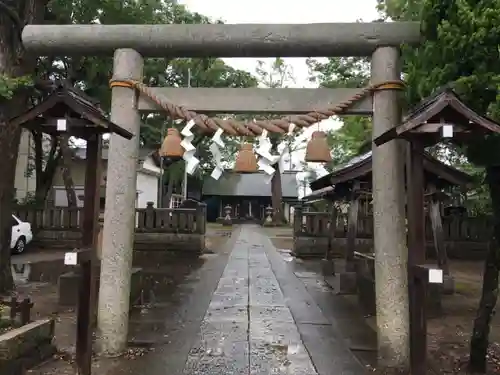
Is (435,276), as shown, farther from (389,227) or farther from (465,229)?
(465,229)

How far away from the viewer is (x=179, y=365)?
5.49 metres

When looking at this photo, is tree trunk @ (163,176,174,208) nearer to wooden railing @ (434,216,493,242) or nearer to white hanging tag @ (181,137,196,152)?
wooden railing @ (434,216,493,242)

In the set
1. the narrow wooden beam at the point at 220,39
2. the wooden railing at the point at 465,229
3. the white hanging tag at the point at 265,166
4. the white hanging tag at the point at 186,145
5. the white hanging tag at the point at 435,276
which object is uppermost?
the narrow wooden beam at the point at 220,39

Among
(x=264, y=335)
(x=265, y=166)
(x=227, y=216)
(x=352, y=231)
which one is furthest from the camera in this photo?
(x=227, y=216)

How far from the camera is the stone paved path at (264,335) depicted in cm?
556

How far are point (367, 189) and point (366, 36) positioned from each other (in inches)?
255

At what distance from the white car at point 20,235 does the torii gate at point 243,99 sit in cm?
1206

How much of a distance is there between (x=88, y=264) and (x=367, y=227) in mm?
13931

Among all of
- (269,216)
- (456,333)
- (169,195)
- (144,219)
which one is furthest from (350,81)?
(269,216)

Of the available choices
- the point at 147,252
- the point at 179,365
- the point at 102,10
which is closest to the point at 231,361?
the point at 179,365

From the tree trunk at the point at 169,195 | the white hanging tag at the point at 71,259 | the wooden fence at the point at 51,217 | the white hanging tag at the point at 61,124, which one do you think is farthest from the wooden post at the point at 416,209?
the tree trunk at the point at 169,195

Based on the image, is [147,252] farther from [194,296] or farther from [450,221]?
[450,221]

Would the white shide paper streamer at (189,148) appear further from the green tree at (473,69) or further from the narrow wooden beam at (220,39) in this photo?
the green tree at (473,69)

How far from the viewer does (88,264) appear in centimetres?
515
